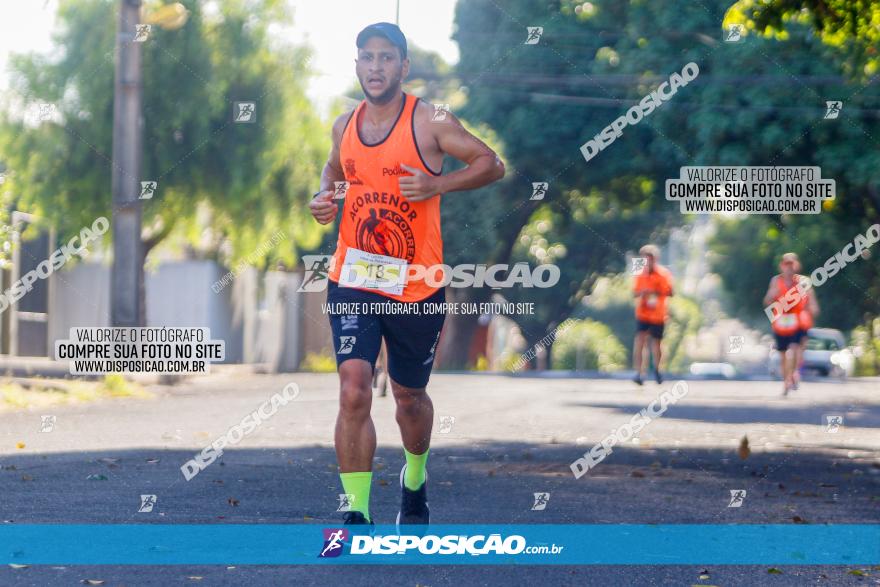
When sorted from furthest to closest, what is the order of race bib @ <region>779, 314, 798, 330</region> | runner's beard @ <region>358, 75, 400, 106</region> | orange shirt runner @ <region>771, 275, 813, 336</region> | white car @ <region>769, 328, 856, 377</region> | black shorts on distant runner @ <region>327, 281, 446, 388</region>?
white car @ <region>769, 328, 856, 377</region>
race bib @ <region>779, 314, 798, 330</region>
orange shirt runner @ <region>771, 275, 813, 336</region>
runner's beard @ <region>358, 75, 400, 106</region>
black shorts on distant runner @ <region>327, 281, 446, 388</region>

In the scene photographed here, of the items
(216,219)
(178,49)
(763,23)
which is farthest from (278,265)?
(763,23)

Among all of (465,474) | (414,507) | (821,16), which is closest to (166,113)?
(821,16)

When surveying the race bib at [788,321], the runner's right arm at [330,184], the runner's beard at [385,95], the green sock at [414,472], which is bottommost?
the green sock at [414,472]

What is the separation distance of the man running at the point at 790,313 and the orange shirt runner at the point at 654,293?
1.22 m

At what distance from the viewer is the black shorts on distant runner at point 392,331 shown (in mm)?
5770

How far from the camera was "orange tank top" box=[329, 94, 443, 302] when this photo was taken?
5844 millimetres

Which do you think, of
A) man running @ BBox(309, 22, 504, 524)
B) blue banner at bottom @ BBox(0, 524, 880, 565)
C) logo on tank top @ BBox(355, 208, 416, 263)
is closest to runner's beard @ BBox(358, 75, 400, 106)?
man running @ BBox(309, 22, 504, 524)

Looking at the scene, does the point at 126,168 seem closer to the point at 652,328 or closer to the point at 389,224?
the point at 652,328

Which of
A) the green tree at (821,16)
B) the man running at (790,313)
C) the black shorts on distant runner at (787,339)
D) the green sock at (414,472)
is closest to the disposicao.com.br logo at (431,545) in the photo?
the green sock at (414,472)

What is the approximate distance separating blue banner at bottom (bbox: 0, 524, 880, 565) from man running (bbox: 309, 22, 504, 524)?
32cm

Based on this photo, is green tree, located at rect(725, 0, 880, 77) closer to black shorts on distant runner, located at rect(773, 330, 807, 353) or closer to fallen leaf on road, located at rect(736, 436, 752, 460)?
fallen leaf on road, located at rect(736, 436, 752, 460)

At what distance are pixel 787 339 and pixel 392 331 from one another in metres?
12.9

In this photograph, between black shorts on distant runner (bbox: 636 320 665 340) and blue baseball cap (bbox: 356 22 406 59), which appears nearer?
blue baseball cap (bbox: 356 22 406 59)

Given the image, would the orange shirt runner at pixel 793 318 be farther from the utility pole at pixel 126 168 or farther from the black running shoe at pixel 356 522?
the black running shoe at pixel 356 522
